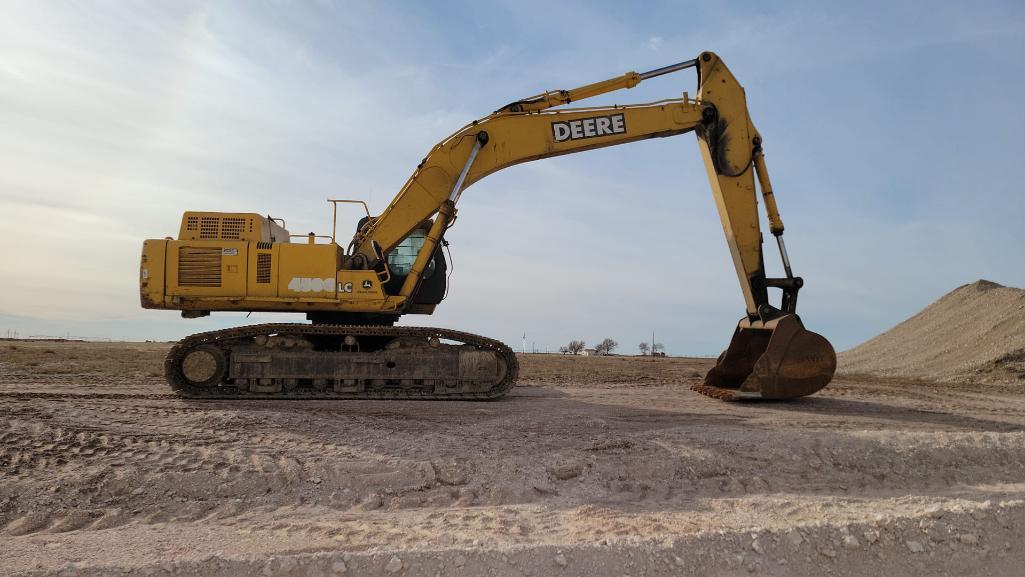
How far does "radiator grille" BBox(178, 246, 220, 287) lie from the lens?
10.9 m

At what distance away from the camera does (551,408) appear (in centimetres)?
999

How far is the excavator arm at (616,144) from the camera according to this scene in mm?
11703

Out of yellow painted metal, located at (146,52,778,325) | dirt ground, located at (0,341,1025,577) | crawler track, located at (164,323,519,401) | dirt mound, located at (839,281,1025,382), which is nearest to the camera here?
dirt ground, located at (0,341,1025,577)

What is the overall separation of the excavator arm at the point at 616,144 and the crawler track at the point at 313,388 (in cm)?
98

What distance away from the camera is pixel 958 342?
2219cm

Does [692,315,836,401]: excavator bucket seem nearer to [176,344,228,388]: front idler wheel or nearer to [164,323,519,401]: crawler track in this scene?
[164,323,519,401]: crawler track

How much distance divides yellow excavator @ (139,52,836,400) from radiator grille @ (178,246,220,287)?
0.08 feet

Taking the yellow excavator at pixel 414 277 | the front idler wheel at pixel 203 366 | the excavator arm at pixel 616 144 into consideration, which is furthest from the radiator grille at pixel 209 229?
the excavator arm at pixel 616 144

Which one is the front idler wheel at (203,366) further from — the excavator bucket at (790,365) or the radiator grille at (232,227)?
the excavator bucket at (790,365)

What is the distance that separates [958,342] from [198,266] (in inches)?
917

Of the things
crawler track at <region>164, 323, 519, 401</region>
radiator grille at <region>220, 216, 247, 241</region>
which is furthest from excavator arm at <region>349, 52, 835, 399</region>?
radiator grille at <region>220, 216, 247, 241</region>

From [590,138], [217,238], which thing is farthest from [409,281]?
[590,138]

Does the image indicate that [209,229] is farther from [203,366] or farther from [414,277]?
[414,277]

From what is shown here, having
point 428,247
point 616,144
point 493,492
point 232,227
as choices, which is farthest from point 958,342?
point 232,227
